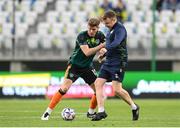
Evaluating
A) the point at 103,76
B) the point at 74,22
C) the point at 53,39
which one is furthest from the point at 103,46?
the point at 74,22

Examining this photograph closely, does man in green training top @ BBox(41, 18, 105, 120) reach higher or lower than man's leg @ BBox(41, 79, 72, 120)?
higher

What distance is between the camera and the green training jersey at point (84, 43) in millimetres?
15859

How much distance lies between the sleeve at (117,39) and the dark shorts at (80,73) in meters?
1.42

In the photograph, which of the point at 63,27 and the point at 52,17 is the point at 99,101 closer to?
the point at 63,27

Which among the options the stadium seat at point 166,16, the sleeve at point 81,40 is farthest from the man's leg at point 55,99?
the stadium seat at point 166,16

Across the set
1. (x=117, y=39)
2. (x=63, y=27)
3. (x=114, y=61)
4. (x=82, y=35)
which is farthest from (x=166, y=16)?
(x=117, y=39)

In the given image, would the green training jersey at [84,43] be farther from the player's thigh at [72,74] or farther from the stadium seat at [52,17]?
the stadium seat at [52,17]

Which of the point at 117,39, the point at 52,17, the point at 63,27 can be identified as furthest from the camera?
the point at 52,17

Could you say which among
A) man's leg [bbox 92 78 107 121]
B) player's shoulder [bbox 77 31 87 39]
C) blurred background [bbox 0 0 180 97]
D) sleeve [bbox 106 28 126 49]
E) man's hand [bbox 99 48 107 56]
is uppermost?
blurred background [bbox 0 0 180 97]

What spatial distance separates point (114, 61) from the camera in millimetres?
15406

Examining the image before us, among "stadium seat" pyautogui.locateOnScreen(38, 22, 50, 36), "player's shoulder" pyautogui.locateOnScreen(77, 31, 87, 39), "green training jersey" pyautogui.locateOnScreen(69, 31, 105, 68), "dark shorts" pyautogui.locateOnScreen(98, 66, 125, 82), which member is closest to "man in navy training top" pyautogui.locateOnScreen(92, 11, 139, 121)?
"dark shorts" pyautogui.locateOnScreen(98, 66, 125, 82)

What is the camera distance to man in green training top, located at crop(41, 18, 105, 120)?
1562 cm

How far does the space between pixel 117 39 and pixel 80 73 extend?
169 cm

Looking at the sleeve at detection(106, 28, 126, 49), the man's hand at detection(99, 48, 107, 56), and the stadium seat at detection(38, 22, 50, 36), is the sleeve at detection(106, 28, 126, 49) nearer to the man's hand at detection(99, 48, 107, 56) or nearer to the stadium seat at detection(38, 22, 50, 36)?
the man's hand at detection(99, 48, 107, 56)
